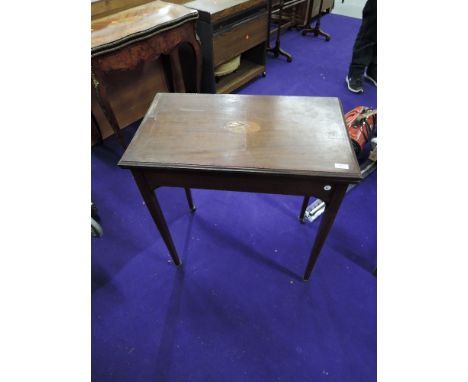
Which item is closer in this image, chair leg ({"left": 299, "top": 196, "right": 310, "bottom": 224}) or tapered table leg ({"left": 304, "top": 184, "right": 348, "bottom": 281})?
tapered table leg ({"left": 304, "top": 184, "right": 348, "bottom": 281})

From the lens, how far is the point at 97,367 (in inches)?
41.3

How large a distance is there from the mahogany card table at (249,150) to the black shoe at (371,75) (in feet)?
6.54

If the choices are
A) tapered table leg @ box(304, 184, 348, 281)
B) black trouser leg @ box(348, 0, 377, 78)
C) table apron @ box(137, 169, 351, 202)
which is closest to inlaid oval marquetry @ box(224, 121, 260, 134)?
table apron @ box(137, 169, 351, 202)

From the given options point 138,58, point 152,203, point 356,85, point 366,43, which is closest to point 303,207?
point 152,203

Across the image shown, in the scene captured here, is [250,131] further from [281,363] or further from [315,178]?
[281,363]

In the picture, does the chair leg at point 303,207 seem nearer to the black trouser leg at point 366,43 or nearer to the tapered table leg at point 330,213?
the tapered table leg at point 330,213

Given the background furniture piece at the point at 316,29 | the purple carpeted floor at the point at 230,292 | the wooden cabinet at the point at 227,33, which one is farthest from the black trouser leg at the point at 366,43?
the purple carpeted floor at the point at 230,292

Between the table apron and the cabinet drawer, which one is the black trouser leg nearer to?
the cabinet drawer

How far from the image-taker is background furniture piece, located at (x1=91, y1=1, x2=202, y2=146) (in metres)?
1.38

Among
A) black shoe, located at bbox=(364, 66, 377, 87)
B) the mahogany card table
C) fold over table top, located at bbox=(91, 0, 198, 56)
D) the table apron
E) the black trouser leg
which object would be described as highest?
fold over table top, located at bbox=(91, 0, 198, 56)

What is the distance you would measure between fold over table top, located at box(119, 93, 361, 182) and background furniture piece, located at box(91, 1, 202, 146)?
569 millimetres

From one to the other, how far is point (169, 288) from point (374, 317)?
0.89 meters

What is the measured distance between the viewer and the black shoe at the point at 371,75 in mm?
2570

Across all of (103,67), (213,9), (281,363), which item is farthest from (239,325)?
Result: (213,9)
